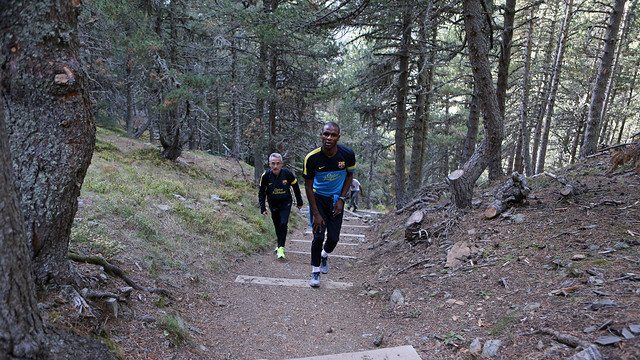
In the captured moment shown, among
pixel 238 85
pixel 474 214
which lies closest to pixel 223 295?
pixel 474 214

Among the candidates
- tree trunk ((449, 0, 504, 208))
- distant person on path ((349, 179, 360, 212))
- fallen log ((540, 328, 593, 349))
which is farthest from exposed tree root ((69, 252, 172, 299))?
distant person on path ((349, 179, 360, 212))

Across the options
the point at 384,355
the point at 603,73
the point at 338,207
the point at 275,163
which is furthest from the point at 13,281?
the point at 603,73

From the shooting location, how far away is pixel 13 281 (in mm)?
1819

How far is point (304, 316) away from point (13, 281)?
11.5 ft

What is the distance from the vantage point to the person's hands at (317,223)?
564 centimetres

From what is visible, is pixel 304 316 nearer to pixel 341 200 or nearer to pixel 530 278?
pixel 341 200

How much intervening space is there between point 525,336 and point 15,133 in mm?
4219

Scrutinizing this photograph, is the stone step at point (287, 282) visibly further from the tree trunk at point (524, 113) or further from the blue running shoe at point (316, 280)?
the tree trunk at point (524, 113)

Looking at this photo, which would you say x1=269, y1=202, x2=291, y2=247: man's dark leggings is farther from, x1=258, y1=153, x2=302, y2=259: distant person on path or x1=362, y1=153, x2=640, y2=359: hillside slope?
x1=362, y1=153, x2=640, y2=359: hillside slope

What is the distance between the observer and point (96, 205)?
608 centimetres

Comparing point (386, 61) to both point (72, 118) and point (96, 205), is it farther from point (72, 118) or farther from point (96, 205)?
point (72, 118)

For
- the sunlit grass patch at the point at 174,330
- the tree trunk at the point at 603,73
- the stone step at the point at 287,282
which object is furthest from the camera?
the tree trunk at the point at 603,73

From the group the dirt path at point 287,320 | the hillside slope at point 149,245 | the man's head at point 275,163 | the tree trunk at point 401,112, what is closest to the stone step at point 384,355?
the dirt path at point 287,320

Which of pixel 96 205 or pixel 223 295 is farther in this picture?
pixel 96 205
